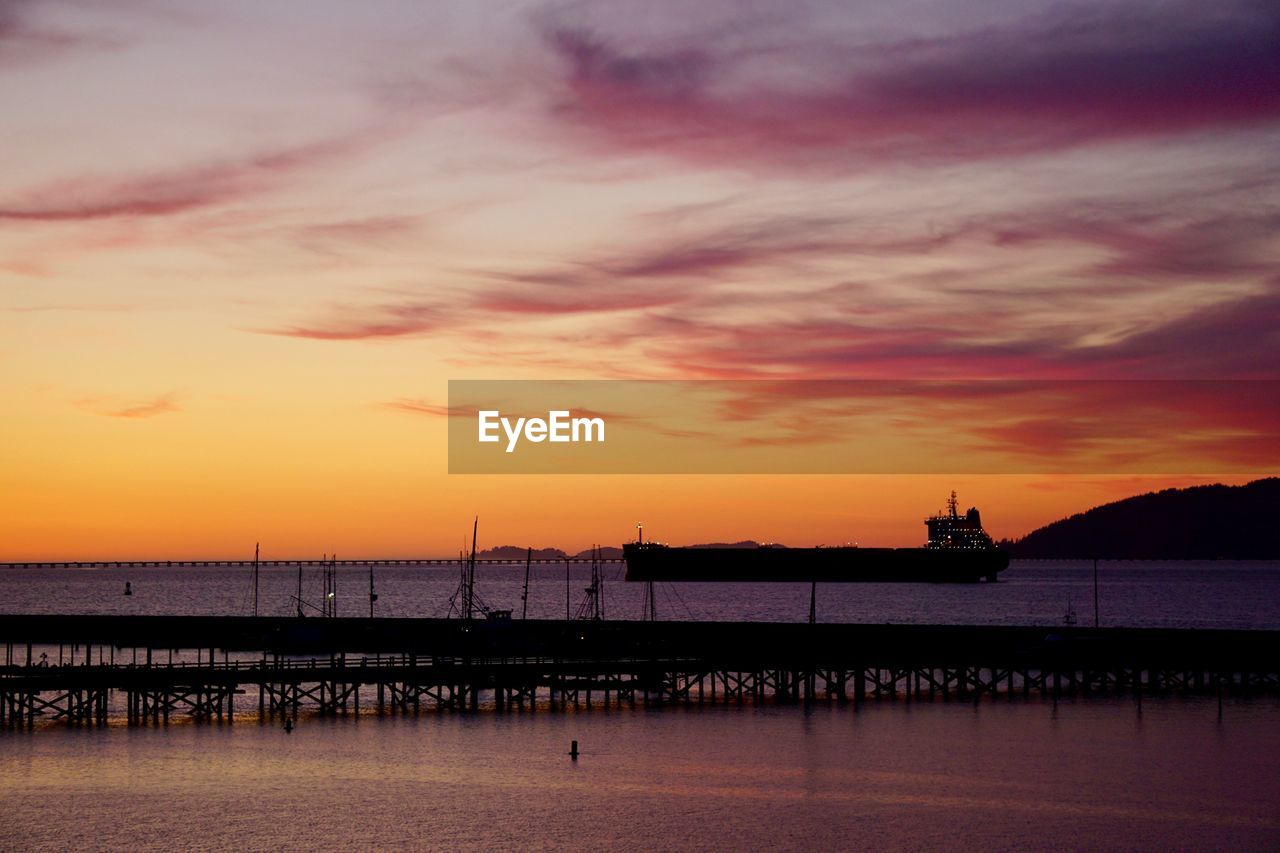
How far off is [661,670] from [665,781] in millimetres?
29251

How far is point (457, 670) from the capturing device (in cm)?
8800

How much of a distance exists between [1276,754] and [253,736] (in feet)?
172

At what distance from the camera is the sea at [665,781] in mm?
54500

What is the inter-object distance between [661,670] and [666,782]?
29.4m

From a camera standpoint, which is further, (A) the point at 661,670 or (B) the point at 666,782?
(A) the point at 661,670

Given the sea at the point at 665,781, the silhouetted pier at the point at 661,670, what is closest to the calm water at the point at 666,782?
the sea at the point at 665,781

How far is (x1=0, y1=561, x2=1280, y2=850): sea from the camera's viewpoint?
179 feet

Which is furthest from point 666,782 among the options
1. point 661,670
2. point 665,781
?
point 661,670

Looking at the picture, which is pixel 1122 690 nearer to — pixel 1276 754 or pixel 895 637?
pixel 895 637

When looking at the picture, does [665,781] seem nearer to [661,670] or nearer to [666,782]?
[666,782]

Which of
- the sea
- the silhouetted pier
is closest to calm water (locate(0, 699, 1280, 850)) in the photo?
the sea

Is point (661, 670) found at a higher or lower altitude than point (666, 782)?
higher

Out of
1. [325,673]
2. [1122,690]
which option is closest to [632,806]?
[325,673]

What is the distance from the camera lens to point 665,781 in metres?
64.3
